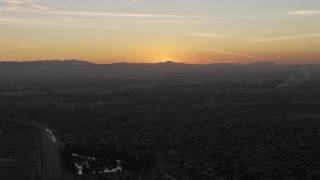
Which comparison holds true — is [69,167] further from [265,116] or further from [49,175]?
[265,116]

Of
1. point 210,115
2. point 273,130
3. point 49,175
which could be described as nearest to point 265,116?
point 210,115

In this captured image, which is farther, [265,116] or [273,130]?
[265,116]

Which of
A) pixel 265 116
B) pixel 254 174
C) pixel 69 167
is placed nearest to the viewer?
pixel 254 174

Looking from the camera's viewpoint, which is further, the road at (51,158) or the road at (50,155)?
the road at (50,155)

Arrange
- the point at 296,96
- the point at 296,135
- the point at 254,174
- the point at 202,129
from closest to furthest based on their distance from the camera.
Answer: the point at 254,174 < the point at 296,135 < the point at 202,129 < the point at 296,96

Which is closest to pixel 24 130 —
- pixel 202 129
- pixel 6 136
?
pixel 6 136

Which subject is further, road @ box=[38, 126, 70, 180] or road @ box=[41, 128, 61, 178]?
road @ box=[41, 128, 61, 178]

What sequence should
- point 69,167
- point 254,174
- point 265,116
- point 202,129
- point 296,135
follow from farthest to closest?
point 265,116
point 202,129
point 296,135
point 69,167
point 254,174

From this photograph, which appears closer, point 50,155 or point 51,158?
point 51,158

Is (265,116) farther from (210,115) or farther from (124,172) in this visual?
(124,172)
